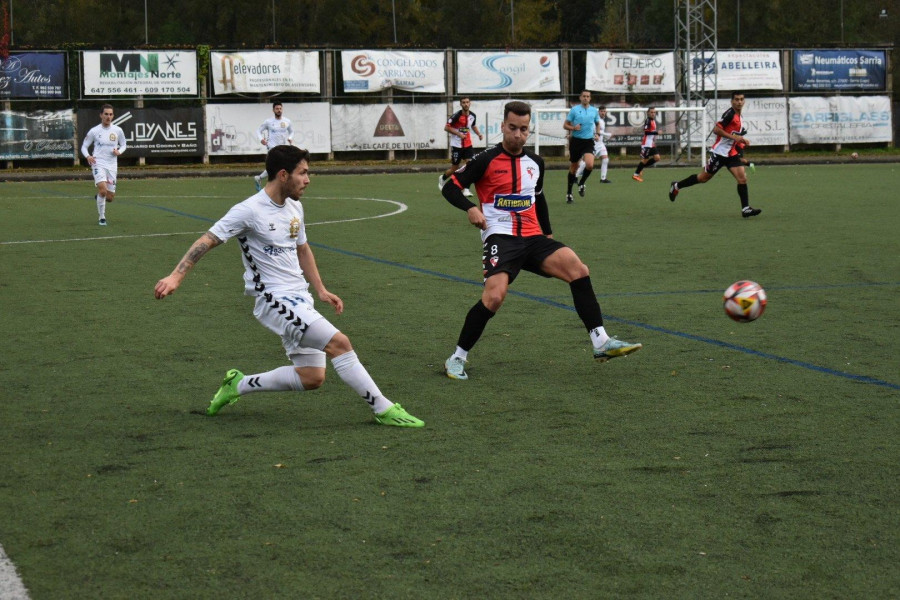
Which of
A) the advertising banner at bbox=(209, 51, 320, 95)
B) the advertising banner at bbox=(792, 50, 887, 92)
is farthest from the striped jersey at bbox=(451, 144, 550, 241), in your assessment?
the advertising banner at bbox=(792, 50, 887, 92)

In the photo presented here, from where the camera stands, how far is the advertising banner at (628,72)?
4541 cm

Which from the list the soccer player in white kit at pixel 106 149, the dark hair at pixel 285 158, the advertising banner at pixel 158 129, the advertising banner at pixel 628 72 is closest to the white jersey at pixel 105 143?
the soccer player in white kit at pixel 106 149

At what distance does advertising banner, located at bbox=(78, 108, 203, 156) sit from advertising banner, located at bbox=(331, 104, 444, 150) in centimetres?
462

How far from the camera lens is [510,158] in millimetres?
8766

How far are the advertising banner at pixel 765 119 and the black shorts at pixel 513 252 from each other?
3823 centimetres

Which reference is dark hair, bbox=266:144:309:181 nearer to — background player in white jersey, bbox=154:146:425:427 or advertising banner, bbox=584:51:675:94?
background player in white jersey, bbox=154:146:425:427

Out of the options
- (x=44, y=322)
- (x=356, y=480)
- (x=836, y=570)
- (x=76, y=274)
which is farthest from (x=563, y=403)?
(x=76, y=274)

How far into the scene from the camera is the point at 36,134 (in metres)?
39.8

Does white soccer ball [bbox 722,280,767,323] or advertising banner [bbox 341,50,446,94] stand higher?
advertising banner [bbox 341,50,446,94]

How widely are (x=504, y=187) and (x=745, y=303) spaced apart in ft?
6.01

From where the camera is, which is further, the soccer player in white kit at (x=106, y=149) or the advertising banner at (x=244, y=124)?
the advertising banner at (x=244, y=124)

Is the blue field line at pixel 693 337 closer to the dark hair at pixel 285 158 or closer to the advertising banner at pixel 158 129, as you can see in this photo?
the dark hair at pixel 285 158

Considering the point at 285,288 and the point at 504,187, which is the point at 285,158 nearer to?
the point at 285,288

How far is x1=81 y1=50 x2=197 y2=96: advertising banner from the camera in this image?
4050 centimetres
